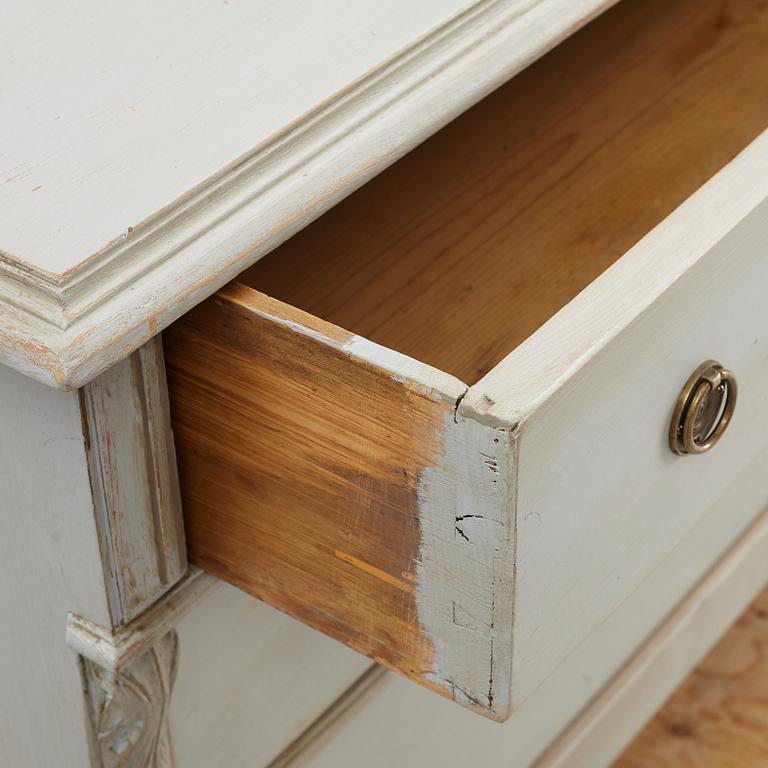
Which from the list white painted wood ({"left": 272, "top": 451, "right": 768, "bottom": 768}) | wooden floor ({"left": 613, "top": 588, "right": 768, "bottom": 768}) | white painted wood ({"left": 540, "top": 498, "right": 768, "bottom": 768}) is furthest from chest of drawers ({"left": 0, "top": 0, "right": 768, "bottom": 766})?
wooden floor ({"left": 613, "top": 588, "right": 768, "bottom": 768})

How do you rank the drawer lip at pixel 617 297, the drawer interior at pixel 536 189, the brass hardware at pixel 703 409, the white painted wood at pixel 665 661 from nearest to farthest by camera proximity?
1. the drawer lip at pixel 617 297
2. the brass hardware at pixel 703 409
3. the drawer interior at pixel 536 189
4. the white painted wood at pixel 665 661

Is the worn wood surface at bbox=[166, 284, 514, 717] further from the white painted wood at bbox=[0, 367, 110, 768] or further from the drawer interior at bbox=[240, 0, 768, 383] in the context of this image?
the drawer interior at bbox=[240, 0, 768, 383]

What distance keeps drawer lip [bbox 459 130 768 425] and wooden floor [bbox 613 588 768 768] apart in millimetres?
728

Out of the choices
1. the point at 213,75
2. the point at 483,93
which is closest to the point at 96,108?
the point at 213,75

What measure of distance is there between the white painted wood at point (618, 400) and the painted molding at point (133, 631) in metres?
0.15

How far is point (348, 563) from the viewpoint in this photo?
44cm

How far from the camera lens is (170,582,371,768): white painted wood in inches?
21.8

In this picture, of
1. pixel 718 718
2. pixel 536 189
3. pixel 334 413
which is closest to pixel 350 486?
pixel 334 413

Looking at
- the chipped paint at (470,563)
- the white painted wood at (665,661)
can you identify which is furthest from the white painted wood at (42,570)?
the white painted wood at (665,661)

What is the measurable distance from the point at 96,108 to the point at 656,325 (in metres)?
0.20

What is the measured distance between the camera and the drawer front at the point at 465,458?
0.39 metres

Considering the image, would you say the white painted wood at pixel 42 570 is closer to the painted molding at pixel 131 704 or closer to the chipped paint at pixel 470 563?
the painted molding at pixel 131 704

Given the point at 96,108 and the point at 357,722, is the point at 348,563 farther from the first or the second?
the point at 357,722

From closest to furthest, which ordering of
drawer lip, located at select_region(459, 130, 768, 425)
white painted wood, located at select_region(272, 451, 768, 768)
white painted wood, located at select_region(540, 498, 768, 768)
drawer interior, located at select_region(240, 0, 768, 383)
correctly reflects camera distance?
1. drawer lip, located at select_region(459, 130, 768, 425)
2. drawer interior, located at select_region(240, 0, 768, 383)
3. white painted wood, located at select_region(272, 451, 768, 768)
4. white painted wood, located at select_region(540, 498, 768, 768)
